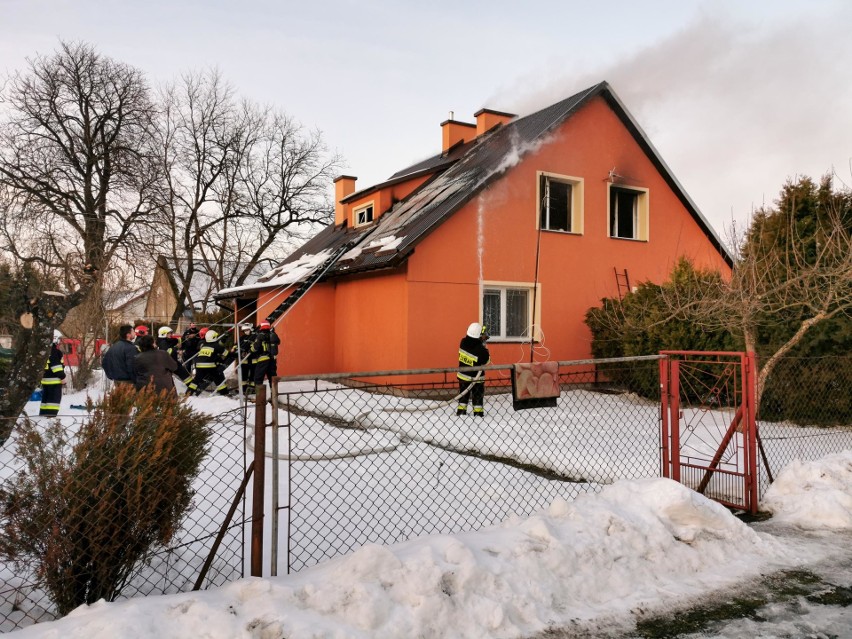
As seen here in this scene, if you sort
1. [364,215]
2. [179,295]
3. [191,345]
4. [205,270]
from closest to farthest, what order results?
[191,345], [364,215], [179,295], [205,270]

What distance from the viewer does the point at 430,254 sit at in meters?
12.1

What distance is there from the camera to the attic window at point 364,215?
17609 millimetres

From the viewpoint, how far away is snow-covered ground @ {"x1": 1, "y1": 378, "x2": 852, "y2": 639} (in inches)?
116

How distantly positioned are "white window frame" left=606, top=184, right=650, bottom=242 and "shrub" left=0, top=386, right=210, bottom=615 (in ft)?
41.9

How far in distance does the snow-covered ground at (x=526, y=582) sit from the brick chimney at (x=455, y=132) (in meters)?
14.4

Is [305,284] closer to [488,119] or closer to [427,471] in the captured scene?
[488,119]

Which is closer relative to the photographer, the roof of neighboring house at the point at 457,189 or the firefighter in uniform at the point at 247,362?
the roof of neighboring house at the point at 457,189

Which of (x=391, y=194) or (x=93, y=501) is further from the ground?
(x=391, y=194)

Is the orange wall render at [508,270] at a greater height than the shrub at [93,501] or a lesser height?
greater

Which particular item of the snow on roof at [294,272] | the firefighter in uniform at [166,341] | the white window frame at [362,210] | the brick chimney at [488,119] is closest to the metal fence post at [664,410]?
the snow on roof at [294,272]

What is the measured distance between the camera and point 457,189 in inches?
508

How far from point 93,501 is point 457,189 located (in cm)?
1058

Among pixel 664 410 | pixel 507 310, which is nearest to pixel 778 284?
pixel 664 410

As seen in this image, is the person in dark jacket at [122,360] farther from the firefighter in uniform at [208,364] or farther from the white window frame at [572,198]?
the white window frame at [572,198]
